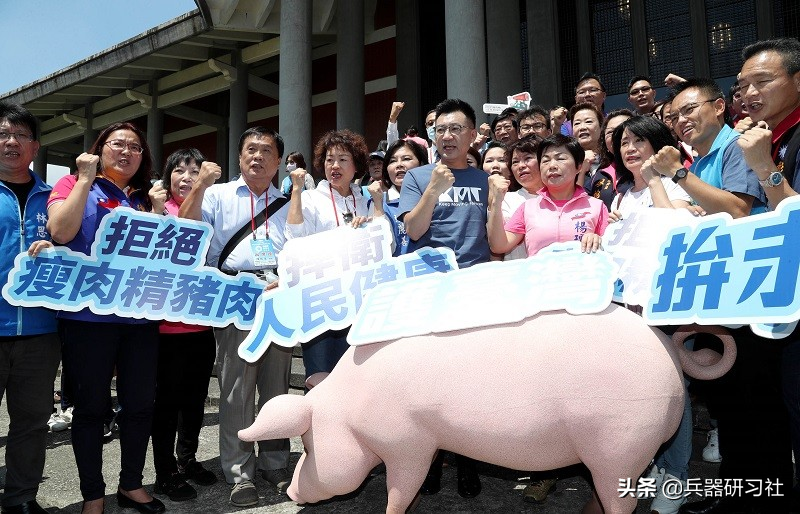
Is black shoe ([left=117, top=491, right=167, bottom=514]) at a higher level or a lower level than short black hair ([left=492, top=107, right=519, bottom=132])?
lower

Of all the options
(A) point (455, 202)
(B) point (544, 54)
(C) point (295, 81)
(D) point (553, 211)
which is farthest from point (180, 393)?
(B) point (544, 54)

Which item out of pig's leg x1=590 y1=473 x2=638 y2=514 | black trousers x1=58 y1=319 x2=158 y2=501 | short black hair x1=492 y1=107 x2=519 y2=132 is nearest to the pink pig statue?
pig's leg x1=590 y1=473 x2=638 y2=514

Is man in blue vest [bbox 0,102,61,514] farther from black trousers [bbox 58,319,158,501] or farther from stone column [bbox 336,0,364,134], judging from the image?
stone column [bbox 336,0,364,134]

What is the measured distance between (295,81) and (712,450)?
916 centimetres

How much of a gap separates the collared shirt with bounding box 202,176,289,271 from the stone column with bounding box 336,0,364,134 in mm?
9521

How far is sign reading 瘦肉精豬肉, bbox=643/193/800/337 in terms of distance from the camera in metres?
2.03

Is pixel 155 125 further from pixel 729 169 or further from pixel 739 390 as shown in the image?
pixel 739 390

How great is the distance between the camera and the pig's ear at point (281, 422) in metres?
2.54

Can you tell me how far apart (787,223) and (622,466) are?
1081 mm

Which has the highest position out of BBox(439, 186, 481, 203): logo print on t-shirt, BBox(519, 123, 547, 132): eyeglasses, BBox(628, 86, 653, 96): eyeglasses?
BBox(628, 86, 653, 96): eyeglasses

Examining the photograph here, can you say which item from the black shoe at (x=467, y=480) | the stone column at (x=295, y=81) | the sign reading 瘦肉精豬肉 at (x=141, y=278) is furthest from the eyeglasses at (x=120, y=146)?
the stone column at (x=295, y=81)

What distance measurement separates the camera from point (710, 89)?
289 cm

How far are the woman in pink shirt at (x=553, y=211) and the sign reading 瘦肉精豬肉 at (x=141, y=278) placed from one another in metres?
1.56

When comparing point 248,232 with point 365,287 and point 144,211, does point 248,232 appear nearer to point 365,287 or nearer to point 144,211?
point 144,211
